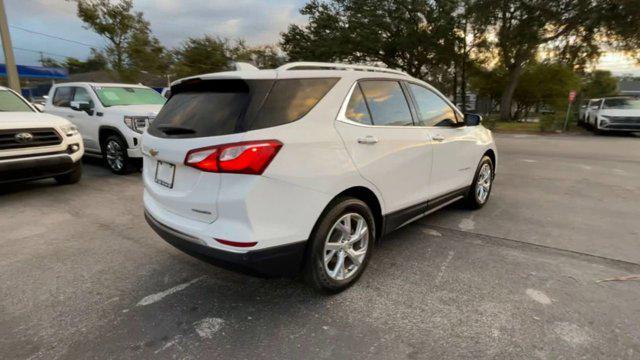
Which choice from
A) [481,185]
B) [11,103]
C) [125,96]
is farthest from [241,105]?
[125,96]

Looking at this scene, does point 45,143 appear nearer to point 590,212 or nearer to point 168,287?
point 168,287

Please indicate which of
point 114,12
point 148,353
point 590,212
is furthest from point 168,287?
point 114,12

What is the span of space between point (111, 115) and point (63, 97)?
7.74 ft

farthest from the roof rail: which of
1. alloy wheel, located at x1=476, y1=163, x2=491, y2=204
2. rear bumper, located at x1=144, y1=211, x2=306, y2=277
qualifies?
alloy wheel, located at x1=476, y1=163, x2=491, y2=204

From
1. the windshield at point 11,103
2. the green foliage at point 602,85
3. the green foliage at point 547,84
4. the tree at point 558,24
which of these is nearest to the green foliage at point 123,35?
the windshield at point 11,103

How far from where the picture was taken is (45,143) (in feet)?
19.1

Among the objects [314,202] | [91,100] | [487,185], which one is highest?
[91,100]

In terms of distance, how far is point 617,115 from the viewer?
15.3 meters

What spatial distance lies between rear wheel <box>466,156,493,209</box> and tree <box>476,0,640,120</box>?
19.4 m

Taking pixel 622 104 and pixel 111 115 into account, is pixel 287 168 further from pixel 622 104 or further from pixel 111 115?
pixel 622 104

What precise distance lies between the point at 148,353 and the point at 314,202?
1374 millimetres

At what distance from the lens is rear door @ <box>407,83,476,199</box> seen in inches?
154

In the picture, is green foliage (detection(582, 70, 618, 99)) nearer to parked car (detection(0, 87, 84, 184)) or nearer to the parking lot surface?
the parking lot surface

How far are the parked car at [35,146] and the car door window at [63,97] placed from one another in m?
1.89
